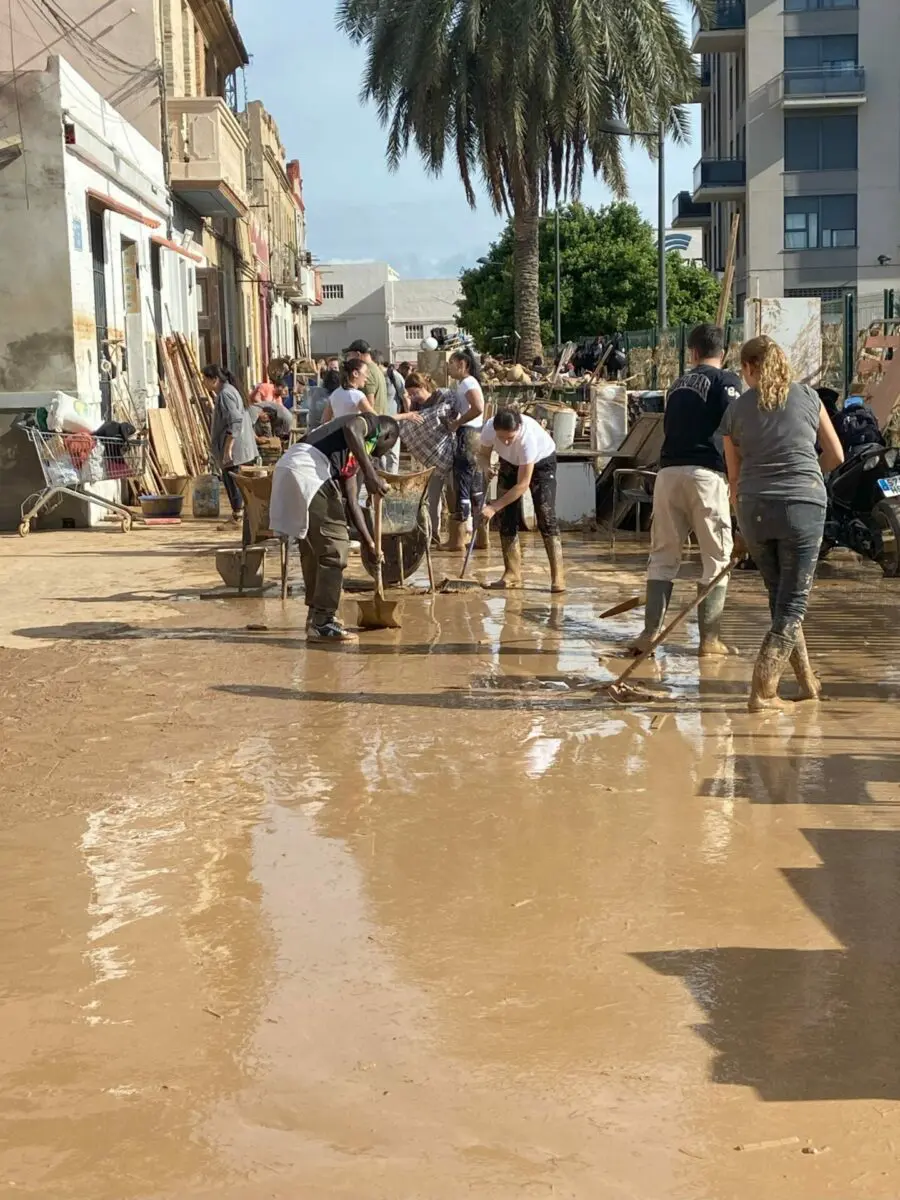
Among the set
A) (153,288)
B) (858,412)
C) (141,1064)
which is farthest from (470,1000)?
(153,288)

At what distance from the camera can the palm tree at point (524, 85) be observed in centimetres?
2317

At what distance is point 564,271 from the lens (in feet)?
168

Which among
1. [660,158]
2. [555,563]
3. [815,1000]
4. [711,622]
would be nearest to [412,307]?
[660,158]

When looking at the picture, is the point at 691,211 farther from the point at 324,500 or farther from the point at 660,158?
the point at 324,500

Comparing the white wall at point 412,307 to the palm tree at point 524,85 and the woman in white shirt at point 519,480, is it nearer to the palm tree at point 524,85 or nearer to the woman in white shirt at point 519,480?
the palm tree at point 524,85

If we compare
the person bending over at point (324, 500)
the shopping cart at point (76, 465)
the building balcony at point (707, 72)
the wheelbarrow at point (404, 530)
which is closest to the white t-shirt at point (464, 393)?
the wheelbarrow at point (404, 530)

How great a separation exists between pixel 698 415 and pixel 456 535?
583cm

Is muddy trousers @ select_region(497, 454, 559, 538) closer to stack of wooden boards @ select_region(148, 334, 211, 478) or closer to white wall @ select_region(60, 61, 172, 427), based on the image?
white wall @ select_region(60, 61, 172, 427)

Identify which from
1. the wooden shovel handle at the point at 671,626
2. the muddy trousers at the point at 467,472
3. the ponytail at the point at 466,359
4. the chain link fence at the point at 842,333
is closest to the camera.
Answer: the wooden shovel handle at the point at 671,626

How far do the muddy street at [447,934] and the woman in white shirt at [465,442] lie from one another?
15.6ft

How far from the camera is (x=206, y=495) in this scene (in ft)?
60.0

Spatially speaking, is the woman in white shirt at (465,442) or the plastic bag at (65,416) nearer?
the woman in white shirt at (465,442)

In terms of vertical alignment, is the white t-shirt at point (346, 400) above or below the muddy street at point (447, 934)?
above

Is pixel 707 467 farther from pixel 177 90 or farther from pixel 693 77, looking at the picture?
pixel 177 90
